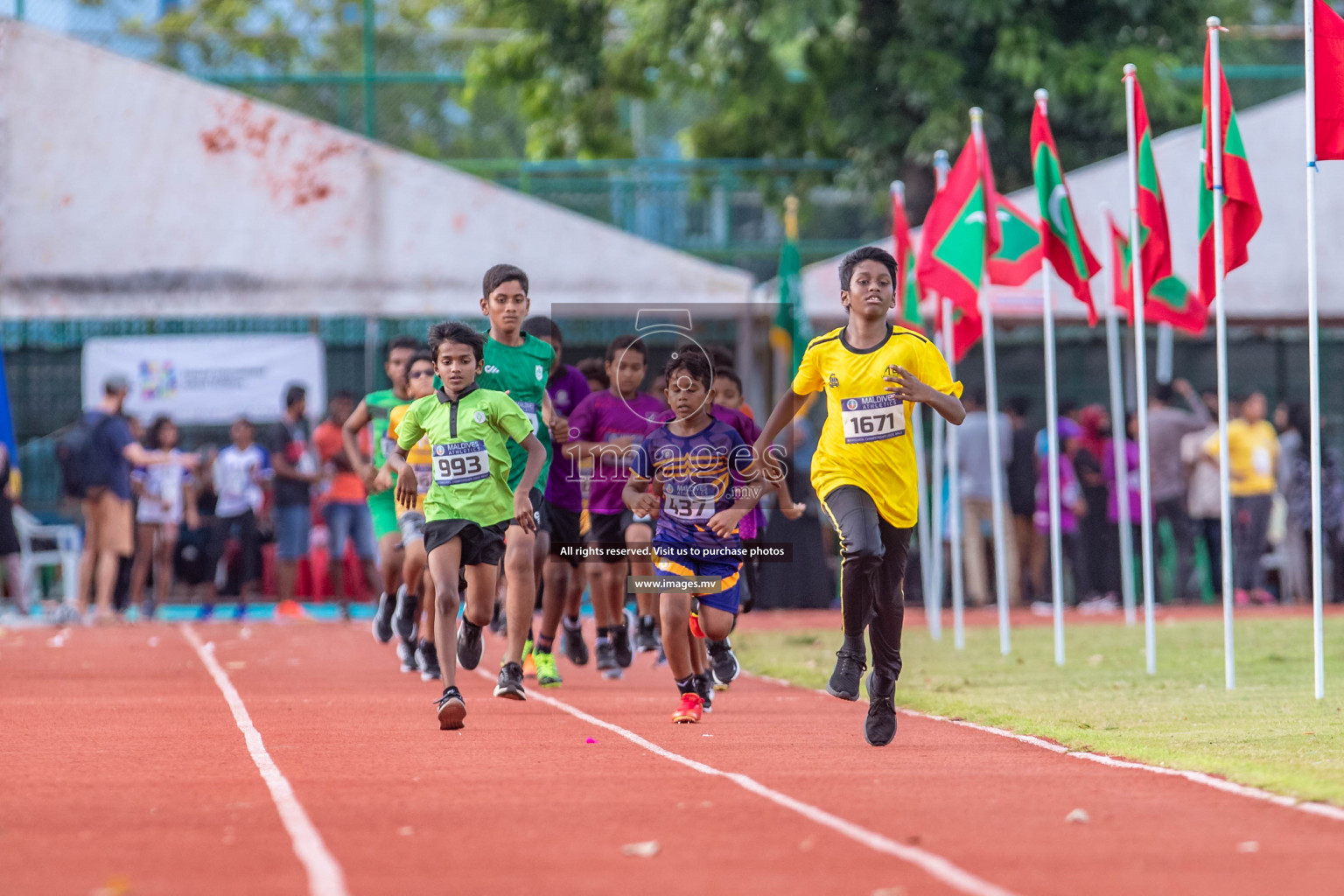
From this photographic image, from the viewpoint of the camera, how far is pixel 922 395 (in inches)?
332

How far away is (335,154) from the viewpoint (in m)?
21.1

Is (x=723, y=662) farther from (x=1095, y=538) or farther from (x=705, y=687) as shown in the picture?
(x=1095, y=538)

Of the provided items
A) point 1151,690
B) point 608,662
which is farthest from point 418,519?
point 1151,690

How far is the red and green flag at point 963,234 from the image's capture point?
49.9ft

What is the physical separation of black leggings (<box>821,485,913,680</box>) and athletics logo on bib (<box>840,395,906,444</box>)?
245 mm

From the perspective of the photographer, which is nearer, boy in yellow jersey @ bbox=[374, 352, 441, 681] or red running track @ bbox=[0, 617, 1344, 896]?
red running track @ bbox=[0, 617, 1344, 896]

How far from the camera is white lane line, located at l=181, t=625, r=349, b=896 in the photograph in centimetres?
534

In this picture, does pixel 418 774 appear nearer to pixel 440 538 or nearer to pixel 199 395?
pixel 440 538

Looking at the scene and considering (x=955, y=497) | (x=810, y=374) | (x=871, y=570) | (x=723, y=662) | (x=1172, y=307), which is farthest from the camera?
(x=955, y=497)

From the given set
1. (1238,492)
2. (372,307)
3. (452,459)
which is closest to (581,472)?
(452,459)

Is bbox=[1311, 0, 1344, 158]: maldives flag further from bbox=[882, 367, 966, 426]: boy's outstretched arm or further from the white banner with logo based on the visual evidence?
the white banner with logo

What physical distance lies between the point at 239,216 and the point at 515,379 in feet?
37.2

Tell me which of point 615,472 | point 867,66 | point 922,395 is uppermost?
point 867,66

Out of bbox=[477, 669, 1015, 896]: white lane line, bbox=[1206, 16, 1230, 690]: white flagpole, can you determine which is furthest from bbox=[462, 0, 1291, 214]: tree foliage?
bbox=[477, 669, 1015, 896]: white lane line
